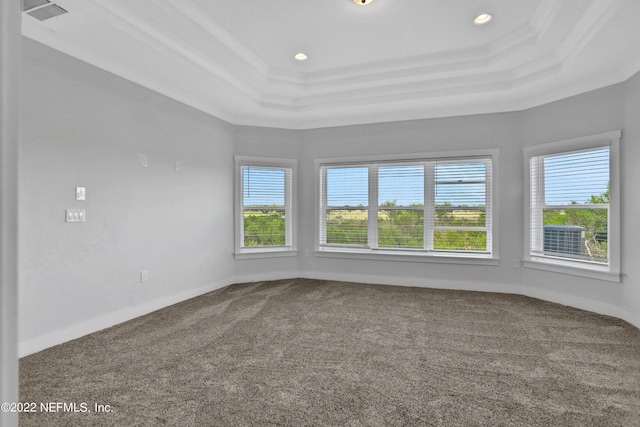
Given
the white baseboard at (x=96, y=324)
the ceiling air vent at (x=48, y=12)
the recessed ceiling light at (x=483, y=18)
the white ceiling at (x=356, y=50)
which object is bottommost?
the white baseboard at (x=96, y=324)

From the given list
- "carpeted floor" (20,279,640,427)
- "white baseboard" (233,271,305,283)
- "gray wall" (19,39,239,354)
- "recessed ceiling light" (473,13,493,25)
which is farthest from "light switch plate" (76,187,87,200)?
"recessed ceiling light" (473,13,493,25)

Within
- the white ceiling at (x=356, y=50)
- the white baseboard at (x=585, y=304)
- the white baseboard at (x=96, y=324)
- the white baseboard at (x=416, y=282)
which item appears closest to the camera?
the white baseboard at (x=96, y=324)

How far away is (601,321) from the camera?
3.41 metres

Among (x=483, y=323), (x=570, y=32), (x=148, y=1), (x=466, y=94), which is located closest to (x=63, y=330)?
(x=148, y=1)

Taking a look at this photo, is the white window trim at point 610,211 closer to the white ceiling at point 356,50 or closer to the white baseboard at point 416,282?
the white baseboard at point 416,282

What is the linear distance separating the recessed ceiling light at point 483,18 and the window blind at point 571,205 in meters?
1.98

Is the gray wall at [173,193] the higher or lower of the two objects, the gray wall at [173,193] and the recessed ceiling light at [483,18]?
the lower

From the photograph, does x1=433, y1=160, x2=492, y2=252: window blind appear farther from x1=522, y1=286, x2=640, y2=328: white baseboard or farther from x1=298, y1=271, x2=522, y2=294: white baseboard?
x1=522, y1=286, x2=640, y2=328: white baseboard

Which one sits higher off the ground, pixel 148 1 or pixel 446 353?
pixel 148 1

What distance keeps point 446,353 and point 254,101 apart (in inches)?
150

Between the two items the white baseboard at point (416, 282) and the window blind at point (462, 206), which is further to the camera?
the window blind at point (462, 206)

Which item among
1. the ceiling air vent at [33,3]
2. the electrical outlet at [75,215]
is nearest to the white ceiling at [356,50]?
the ceiling air vent at [33,3]

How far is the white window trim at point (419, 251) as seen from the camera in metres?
4.57

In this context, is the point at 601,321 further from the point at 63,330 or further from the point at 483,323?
the point at 63,330
